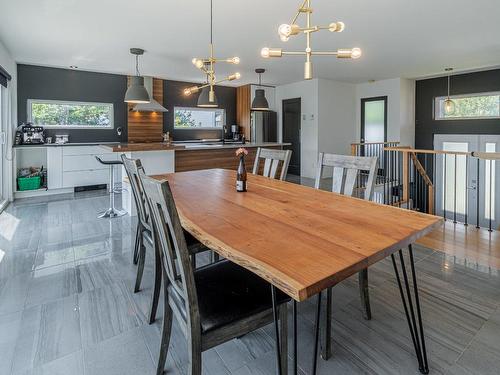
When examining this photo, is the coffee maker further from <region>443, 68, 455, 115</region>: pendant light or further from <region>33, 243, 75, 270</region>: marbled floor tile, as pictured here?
<region>443, 68, 455, 115</region>: pendant light

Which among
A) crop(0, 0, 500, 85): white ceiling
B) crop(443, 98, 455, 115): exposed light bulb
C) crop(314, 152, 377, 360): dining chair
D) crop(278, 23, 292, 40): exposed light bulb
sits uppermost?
crop(0, 0, 500, 85): white ceiling

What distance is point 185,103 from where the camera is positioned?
26.0 ft

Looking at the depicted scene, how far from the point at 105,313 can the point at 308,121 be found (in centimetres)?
662

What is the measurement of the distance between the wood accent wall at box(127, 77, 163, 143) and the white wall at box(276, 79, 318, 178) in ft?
10.9

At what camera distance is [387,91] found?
24.6 feet

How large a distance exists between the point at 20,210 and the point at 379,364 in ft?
17.4

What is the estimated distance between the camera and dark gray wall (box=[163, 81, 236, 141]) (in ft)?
25.2

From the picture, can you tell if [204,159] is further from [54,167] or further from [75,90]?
[75,90]

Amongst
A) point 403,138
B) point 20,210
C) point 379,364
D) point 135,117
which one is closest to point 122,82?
point 135,117

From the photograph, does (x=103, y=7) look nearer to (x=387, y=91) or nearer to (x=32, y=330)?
(x=32, y=330)

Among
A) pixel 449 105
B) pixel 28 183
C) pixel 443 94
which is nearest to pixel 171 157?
pixel 28 183

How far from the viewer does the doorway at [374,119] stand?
7707mm

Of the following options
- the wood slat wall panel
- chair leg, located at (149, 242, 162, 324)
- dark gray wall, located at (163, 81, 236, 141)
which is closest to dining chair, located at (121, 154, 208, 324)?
chair leg, located at (149, 242, 162, 324)

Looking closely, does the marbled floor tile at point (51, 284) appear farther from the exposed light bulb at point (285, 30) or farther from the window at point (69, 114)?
the window at point (69, 114)
